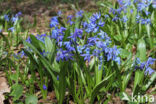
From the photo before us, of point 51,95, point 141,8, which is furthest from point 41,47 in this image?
point 141,8

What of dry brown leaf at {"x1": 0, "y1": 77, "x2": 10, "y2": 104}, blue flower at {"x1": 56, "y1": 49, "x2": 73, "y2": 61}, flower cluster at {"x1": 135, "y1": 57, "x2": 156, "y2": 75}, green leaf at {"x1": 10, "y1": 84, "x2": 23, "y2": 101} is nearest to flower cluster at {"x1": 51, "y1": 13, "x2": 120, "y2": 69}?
blue flower at {"x1": 56, "y1": 49, "x2": 73, "y2": 61}

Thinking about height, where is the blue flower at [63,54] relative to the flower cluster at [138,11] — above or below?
below

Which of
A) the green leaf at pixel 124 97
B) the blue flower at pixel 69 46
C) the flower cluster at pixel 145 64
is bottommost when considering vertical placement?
the green leaf at pixel 124 97

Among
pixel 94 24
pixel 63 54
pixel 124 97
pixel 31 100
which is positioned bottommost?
pixel 124 97

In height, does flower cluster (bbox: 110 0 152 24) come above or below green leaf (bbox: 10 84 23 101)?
above

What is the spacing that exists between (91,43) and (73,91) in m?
0.53

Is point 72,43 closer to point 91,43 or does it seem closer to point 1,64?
point 91,43

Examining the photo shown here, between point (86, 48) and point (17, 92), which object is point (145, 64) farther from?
point (17, 92)

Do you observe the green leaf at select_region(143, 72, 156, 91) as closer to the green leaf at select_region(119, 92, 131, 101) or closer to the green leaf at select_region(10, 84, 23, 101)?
the green leaf at select_region(119, 92, 131, 101)

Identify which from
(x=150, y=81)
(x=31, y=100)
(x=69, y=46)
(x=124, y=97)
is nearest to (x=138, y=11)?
(x=150, y=81)

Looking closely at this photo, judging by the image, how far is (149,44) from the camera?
3270 millimetres

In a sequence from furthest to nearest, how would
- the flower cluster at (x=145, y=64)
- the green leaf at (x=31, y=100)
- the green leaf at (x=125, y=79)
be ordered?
the green leaf at (x=125, y=79)
the flower cluster at (x=145, y=64)
the green leaf at (x=31, y=100)

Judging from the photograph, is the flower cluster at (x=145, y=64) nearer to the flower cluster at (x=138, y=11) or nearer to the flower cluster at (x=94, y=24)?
the flower cluster at (x=94, y=24)

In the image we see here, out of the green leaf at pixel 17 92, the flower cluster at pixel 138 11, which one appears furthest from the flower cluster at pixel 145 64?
the green leaf at pixel 17 92
